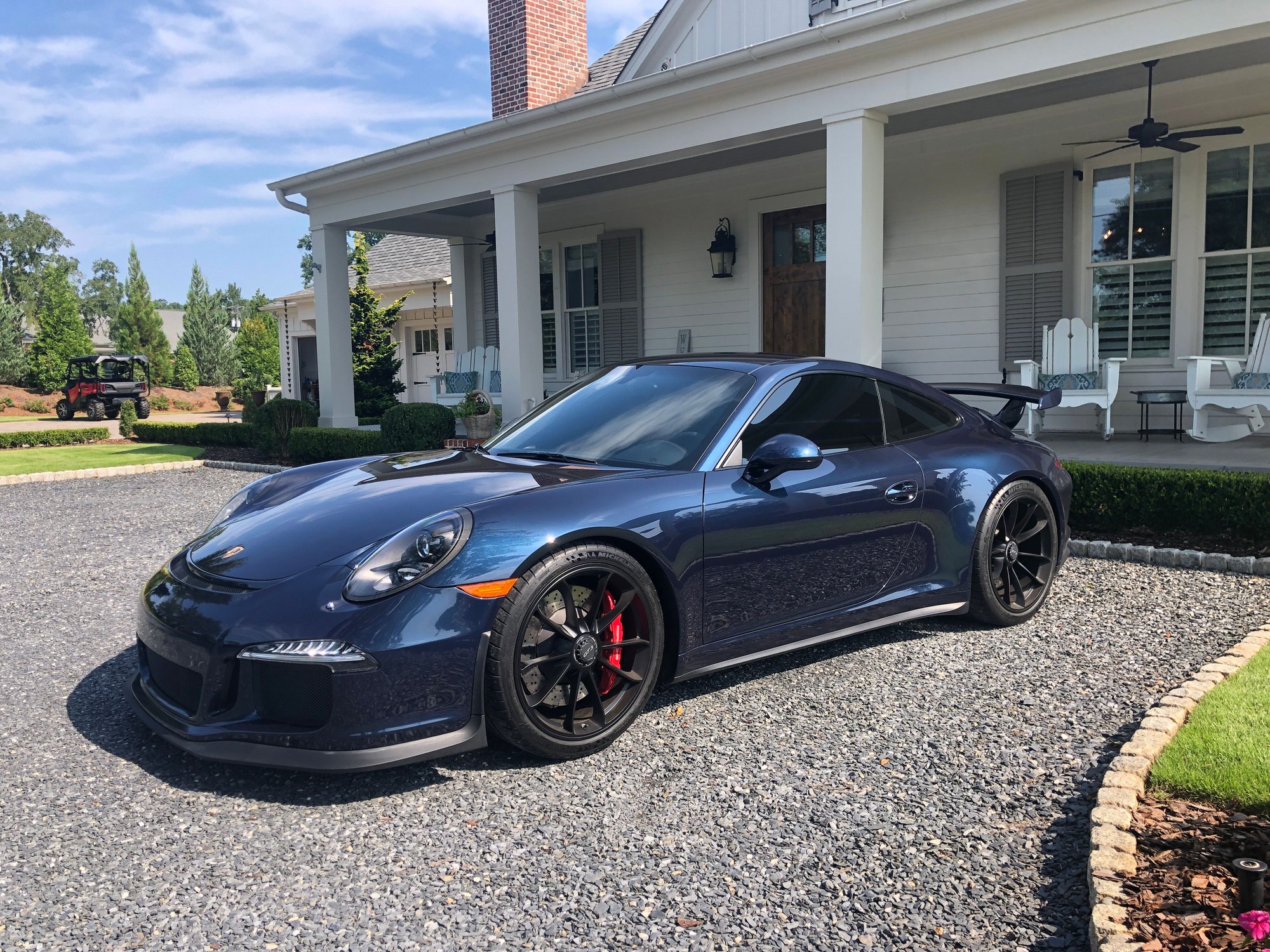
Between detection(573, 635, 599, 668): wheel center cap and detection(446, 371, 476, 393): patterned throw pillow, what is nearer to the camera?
detection(573, 635, 599, 668): wheel center cap

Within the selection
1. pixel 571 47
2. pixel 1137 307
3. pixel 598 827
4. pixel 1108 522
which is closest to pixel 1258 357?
pixel 1137 307

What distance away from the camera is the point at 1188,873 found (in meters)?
2.24

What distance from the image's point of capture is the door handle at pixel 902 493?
153 inches

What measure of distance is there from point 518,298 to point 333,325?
3621 millimetres

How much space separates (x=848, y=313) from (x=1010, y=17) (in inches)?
93.6

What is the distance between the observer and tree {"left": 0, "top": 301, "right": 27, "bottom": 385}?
3206cm

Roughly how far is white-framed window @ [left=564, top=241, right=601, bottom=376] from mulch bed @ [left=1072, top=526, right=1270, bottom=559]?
8296 millimetres

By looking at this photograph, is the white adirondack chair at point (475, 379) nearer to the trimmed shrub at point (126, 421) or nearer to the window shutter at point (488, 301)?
the window shutter at point (488, 301)

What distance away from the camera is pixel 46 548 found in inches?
278

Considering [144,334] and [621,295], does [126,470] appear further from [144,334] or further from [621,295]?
[144,334]

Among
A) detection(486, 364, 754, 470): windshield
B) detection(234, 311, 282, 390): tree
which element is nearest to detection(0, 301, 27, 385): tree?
detection(234, 311, 282, 390): tree

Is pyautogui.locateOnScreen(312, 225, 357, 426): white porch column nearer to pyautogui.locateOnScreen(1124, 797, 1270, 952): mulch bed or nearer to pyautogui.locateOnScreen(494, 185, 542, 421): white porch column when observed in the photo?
pyautogui.locateOnScreen(494, 185, 542, 421): white porch column

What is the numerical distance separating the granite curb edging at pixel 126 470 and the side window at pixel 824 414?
9.18 metres

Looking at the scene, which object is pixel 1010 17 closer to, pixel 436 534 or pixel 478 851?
pixel 436 534
